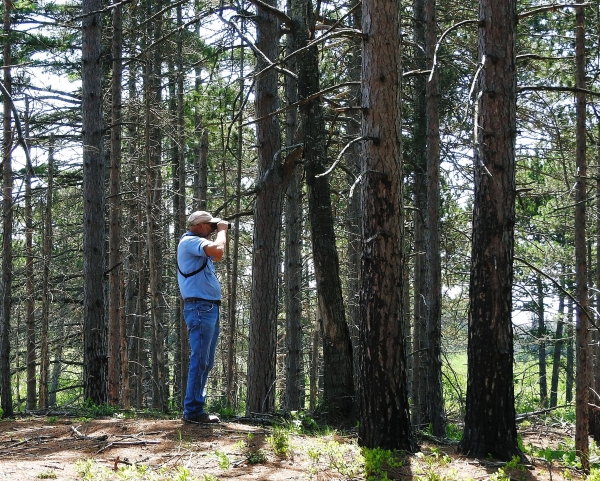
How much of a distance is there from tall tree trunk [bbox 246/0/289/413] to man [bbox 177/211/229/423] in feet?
7.09

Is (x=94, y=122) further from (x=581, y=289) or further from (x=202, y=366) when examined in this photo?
(x=581, y=289)

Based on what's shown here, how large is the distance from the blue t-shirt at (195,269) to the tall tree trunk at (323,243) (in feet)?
4.40

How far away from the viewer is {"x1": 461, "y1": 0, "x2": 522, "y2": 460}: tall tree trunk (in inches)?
243

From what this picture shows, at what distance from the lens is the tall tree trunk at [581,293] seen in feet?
25.1

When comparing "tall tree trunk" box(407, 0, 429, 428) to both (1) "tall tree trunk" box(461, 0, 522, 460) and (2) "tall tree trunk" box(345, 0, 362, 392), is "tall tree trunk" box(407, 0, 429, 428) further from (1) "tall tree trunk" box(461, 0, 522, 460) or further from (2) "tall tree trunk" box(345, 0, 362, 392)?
(1) "tall tree trunk" box(461, 0, 522, 460)

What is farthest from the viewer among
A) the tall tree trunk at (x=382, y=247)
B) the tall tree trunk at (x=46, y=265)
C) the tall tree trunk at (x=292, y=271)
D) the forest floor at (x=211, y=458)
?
the tall tree trunk at (x=292, y=271)

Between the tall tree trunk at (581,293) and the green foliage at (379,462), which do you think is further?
the tall tree trunk at (581,293)

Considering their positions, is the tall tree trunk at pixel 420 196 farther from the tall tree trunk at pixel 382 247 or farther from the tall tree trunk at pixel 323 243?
the tall tree trunk at pixel 382 247

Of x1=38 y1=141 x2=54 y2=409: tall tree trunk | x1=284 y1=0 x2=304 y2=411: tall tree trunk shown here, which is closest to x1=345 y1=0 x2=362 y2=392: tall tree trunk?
x1=284 y1=0 x2=304 y2=411: tall tree trunk

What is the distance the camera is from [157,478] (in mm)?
4973

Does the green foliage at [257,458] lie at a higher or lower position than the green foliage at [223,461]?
lower

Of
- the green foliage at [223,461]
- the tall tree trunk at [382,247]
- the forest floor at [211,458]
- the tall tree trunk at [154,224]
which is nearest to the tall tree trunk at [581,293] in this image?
the forest floor at [211,458]

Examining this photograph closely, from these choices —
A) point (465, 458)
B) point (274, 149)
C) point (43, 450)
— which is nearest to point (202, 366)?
point (43, 450)

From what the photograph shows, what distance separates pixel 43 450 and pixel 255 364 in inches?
148
